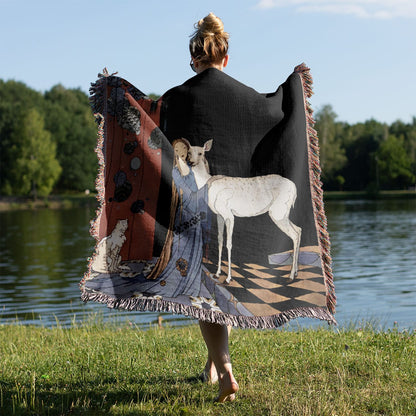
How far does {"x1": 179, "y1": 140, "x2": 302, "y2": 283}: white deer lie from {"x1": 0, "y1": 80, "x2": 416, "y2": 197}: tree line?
4355 cm

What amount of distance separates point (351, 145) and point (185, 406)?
92.4 m

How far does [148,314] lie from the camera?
12.2m

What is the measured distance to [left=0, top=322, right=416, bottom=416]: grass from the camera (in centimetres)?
380

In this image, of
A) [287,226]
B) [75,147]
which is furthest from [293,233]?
[75,147]

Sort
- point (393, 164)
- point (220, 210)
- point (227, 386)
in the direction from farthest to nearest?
point (393, 164), point (220, 210), point (227, 386)

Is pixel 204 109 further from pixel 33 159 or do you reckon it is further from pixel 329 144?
pixel 329 144

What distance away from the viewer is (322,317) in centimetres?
401

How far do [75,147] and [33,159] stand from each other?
7660mm

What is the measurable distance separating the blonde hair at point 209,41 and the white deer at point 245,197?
547 millimetres

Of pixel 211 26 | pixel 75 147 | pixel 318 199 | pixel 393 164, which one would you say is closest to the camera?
pixel 211 26

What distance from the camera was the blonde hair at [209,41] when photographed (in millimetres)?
3953

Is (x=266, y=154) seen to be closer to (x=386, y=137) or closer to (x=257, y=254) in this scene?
(x=257, y=254)

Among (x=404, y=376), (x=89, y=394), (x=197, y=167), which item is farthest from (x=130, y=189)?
(x=404, y=376)

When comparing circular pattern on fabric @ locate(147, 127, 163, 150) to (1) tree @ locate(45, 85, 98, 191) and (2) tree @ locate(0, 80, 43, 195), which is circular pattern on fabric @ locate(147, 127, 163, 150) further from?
(1) tree @ locate(45, 85, 98, 191)
